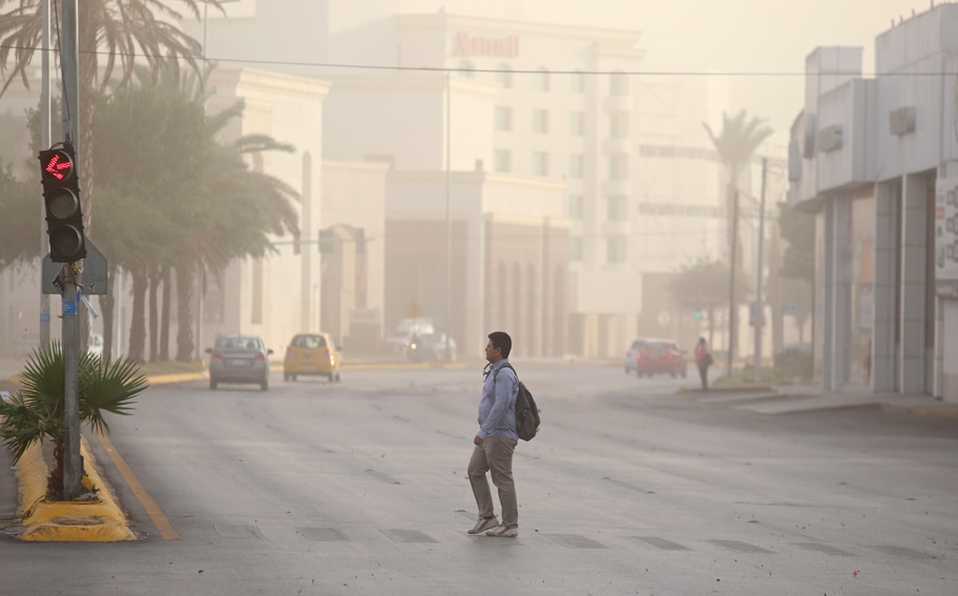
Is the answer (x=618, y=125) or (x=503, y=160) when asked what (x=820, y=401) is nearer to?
(x=503, y=160)

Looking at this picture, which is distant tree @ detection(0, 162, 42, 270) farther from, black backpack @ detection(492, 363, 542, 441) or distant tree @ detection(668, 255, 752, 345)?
distant tree @ detection(668, 255, 752, 345)

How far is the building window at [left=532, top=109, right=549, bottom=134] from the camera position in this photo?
134375mm

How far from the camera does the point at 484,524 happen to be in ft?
46.3

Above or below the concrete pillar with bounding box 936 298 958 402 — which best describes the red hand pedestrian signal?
above

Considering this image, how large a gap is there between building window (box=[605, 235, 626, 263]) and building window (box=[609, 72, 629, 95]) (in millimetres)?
12183

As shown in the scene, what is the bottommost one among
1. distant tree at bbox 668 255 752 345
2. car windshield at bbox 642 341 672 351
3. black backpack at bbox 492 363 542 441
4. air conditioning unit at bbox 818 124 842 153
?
car windshield at bbox 642 341 672 351

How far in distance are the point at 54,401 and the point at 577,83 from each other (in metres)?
122

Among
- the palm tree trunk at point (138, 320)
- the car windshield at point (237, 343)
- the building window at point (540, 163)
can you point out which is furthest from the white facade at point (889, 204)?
the building window at point (540, 163)

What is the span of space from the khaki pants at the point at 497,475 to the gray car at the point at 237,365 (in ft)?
97.7

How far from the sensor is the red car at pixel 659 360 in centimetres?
6844

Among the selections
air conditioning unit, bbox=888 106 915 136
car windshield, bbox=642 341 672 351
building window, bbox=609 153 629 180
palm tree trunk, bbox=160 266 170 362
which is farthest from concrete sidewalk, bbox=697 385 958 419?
building window, bbox=609 153 629 180

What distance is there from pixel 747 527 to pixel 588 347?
116096mm

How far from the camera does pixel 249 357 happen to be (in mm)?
43906

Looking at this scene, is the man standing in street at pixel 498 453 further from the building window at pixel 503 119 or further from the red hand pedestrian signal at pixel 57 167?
the building window at pixel 503 119
